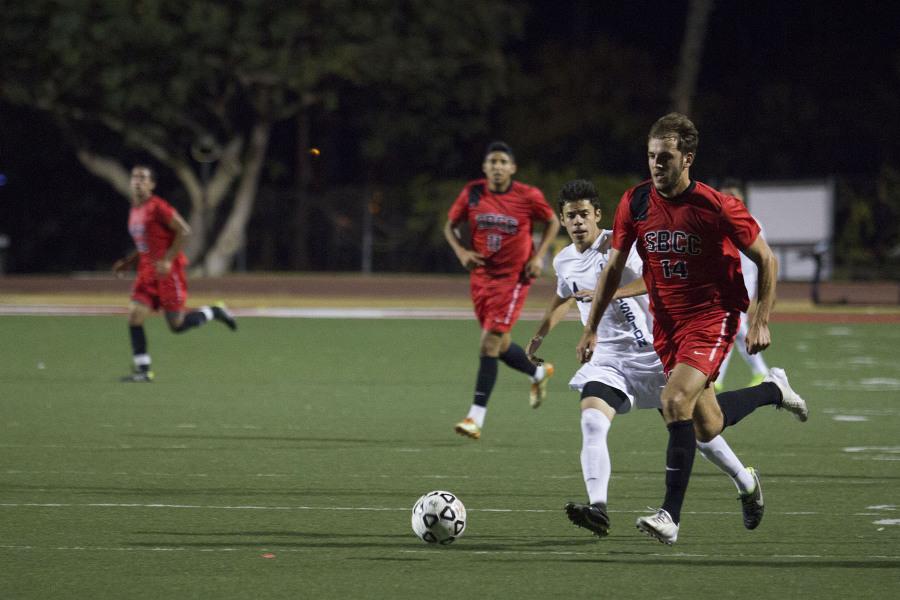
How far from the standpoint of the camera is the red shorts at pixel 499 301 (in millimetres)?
11781

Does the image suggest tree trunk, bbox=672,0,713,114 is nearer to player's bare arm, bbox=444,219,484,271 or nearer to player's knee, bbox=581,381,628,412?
player's bare arm, bbox=444,219,484,271

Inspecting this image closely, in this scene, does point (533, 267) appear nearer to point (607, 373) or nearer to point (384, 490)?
point (384, 490)

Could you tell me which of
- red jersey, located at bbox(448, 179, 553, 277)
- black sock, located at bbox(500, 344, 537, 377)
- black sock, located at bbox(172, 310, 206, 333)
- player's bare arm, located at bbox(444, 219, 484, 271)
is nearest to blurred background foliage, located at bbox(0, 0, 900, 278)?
black sock, located at bbox(172, 310, 206, 333)

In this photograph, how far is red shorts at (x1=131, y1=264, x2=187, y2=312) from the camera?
606 inches

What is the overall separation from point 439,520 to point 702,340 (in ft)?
4.95

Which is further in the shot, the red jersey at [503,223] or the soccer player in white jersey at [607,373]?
the red jersey at [503,223]

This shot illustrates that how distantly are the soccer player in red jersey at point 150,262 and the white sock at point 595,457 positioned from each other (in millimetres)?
8239

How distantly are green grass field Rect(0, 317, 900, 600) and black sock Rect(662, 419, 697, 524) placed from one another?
225 millimetres

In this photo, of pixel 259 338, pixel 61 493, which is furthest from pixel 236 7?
pixel 61 493

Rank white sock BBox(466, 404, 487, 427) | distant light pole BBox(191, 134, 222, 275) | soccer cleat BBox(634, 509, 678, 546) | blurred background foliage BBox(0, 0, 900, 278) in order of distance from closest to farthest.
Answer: soccer cleat BBox(634, 509, 678, 546) < white sock BBox(466, 404, 487, 427) < blurred background foliage BBox(0, 0, 900, 278) < distant light pole BBox(191, 134, 222, 275)

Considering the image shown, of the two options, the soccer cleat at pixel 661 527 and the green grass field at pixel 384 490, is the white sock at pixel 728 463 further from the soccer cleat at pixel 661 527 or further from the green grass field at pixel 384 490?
the soccer cleat at pixel 661 527

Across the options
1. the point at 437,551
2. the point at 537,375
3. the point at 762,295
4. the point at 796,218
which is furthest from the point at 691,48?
the point at 437,551

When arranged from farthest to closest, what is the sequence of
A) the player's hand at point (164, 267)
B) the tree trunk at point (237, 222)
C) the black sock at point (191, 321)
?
the tree trunk at point (237, 222)
the black sock at point (191, 321)
the player's hand at point (164, 267)

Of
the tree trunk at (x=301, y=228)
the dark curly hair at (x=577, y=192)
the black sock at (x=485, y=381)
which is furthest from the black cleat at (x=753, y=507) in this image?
the tree trunk at (x=301, y=228)
